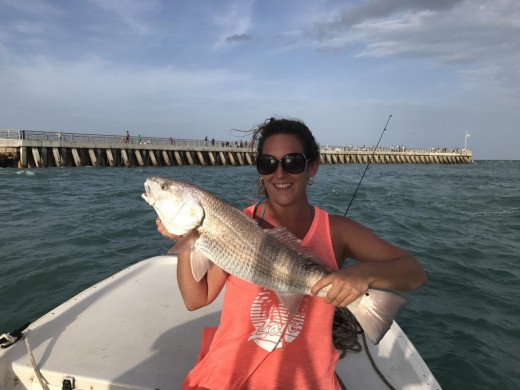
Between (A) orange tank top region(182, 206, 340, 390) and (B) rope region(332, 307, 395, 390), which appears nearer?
(A) orange tank top region(182, 206, 340, 390)

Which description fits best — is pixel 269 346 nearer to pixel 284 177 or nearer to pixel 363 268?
pixel 363 268

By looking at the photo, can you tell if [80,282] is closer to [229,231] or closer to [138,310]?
[138,310]

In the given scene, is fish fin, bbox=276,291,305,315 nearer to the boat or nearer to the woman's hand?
the woman's hand

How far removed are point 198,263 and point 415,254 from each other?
9071 mm

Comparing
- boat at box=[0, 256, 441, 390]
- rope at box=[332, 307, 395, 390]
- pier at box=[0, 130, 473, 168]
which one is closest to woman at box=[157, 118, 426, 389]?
boat at box=[0, 256, 441, 390]

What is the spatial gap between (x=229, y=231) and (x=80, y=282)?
6.46 metres

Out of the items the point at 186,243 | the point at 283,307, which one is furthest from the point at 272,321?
the point at 186,243

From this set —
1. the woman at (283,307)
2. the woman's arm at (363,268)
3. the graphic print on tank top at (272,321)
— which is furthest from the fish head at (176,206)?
the woman's arm at (363,268)

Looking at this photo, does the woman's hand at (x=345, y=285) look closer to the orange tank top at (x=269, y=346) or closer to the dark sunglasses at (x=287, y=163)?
the orange tank top at (x=269, y=346)

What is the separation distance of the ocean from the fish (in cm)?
202

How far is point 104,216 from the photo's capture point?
556 inches

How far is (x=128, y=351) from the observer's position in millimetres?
3475

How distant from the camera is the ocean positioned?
18.7 feet

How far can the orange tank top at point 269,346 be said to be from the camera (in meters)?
2.32
